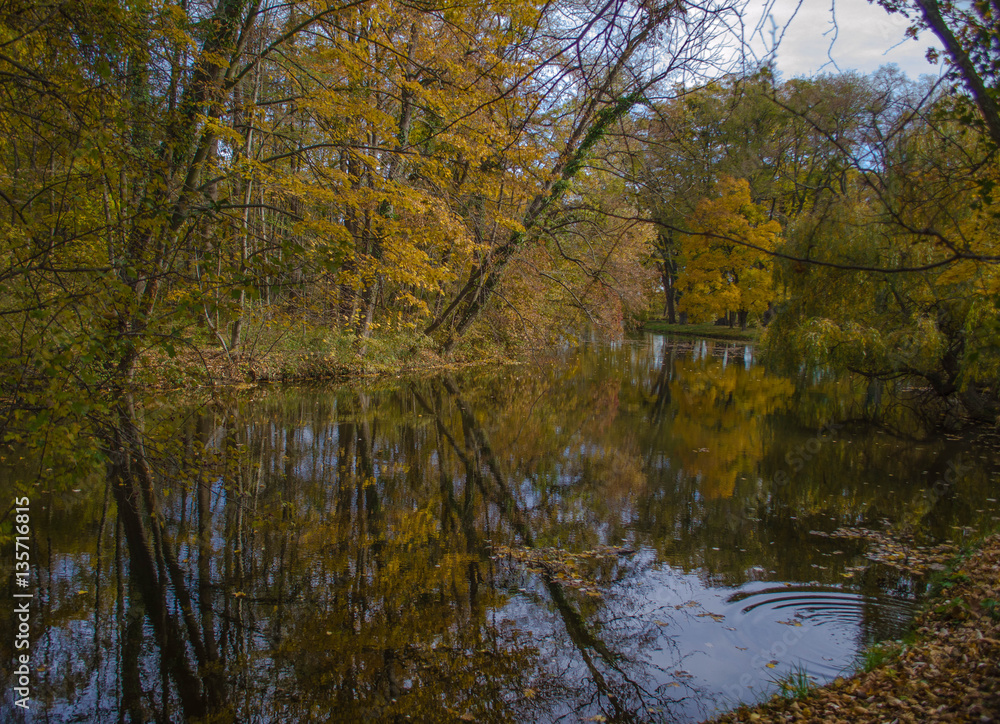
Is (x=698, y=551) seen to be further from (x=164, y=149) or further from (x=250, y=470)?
(x=164, y=149)

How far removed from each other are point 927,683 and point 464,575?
3.35 metres

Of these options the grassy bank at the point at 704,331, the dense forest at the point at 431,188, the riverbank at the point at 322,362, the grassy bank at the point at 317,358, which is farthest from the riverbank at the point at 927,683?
the grassy bank at the point at 704,331

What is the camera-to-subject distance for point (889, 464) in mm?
9711

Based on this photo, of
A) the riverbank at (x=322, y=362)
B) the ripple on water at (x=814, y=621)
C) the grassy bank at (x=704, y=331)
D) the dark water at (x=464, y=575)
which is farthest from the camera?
the grassy bank at (x=704, y=331)

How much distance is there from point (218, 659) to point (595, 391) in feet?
47.0

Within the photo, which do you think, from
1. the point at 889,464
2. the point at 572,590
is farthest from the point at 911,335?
the point at 572,590

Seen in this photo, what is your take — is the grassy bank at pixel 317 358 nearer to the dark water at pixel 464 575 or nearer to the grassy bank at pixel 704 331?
the dark water at pixel 464 575

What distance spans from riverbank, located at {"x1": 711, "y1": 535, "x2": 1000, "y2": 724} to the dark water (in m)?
0.27

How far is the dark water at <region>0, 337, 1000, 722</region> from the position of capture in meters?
3.86

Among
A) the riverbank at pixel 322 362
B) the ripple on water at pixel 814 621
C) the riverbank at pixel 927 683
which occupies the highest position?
the riverbank at pixel 322 362

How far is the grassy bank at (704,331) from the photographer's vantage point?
37.7 metres

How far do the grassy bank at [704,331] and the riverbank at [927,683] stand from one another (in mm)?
30704

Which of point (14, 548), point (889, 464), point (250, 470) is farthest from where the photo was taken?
point (889, 464)

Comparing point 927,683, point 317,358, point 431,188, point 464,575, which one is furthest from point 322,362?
point 927,683
